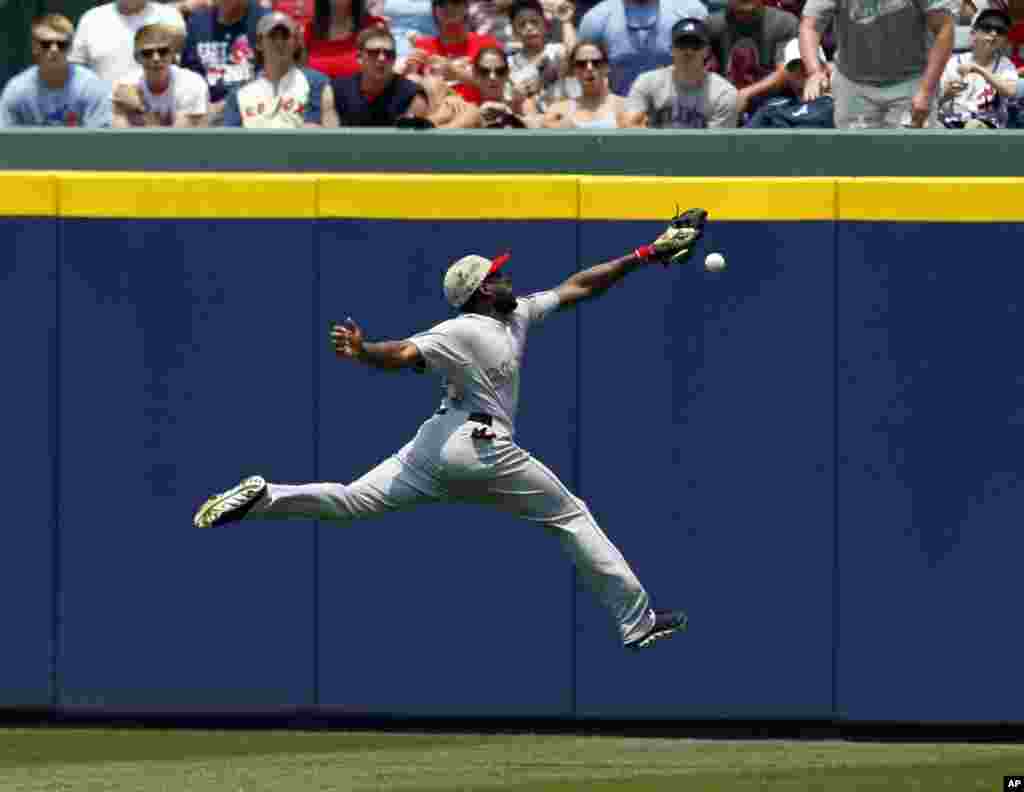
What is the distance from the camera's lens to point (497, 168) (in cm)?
1094

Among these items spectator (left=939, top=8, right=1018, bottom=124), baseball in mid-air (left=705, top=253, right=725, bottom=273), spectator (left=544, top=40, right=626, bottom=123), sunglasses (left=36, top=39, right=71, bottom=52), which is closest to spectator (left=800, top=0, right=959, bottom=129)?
spectator (left=939, top=8, right=1018, bottom=124)

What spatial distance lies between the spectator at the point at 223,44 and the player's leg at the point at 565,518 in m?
3.88

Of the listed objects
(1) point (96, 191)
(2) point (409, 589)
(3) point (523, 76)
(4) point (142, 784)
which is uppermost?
(3) point (523, 76)

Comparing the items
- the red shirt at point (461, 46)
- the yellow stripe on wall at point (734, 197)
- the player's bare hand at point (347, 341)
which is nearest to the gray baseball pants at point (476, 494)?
the player's bare hand at point (347, 341)

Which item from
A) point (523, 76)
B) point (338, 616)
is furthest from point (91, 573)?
point (523, 76)

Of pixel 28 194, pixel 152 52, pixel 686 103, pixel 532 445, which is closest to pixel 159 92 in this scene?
pixel 152 52

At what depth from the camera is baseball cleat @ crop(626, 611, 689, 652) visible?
33.2 ft

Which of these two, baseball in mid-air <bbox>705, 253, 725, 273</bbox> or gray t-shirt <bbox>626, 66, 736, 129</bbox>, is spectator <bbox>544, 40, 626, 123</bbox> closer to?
gray t-shirt <bbox>626, 66, 736, 129</bbox>

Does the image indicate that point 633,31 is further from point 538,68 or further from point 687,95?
point 687,95

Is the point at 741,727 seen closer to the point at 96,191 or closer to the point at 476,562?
the point at 476,562

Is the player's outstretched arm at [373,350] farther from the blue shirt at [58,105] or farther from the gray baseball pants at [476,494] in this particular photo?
the blue shirt at [58,105]

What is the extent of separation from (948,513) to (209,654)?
329 cm

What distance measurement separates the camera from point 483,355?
9898mm

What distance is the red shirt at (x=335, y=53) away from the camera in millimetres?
12992
